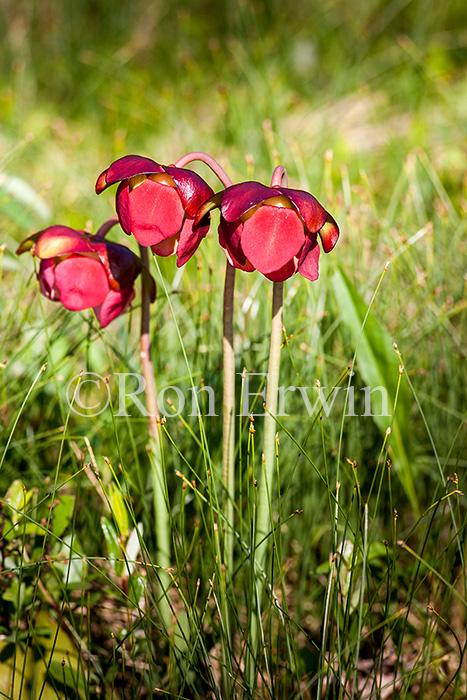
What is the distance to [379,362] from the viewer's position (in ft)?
2.57

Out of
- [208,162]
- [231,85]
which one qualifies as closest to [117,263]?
[208,162]

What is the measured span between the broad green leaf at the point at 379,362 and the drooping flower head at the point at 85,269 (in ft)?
0.96

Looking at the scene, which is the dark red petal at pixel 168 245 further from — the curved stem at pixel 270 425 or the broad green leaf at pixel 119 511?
the broad green leaf at pixel 119 511

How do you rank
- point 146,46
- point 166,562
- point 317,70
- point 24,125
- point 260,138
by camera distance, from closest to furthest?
point 166,562 → point 260,138 → point 24,125 → point 317,70 → point 146,46

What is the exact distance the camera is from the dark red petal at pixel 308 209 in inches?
18.2

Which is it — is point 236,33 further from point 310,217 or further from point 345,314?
point 310,217

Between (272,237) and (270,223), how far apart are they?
1cm

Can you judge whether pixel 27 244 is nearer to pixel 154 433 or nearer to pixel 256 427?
pixel 154 433

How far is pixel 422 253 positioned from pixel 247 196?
963 millimetres

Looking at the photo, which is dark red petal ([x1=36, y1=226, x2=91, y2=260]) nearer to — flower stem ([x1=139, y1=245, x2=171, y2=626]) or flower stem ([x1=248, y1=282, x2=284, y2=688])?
flower stem ([x1=139, y1=245, x2=171, y2=626])

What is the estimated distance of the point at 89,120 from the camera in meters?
2.53

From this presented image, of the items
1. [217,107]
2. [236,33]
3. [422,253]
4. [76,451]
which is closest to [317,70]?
[236,33]

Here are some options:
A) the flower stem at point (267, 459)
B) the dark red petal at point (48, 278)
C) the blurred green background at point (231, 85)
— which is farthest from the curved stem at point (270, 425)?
the blurred green background at point (231, 85)

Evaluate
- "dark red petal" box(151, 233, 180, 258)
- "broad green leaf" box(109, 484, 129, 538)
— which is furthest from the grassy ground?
"dark red petal" box(151, 233, 180, 258)
